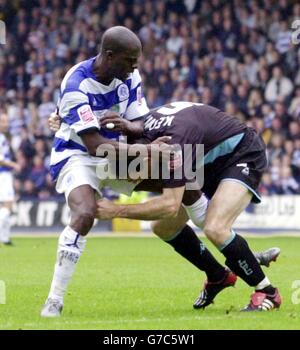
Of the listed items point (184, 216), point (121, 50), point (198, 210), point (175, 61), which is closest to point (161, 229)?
point (184, 216)

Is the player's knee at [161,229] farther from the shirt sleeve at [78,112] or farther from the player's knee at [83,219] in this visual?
the shirt sleeve at [78,112]

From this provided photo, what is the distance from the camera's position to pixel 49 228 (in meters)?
21.9

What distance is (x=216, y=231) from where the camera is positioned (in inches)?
331

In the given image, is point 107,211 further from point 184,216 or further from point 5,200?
point 5,200

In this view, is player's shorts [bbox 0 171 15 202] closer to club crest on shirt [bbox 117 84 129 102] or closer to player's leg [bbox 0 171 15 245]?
player's leg [bbox 0 171 15 245]

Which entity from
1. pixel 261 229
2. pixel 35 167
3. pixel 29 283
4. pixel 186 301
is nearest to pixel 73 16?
pixel 35 167

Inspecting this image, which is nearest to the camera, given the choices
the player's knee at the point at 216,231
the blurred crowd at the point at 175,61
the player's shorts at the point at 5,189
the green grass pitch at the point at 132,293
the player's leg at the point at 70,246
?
the green grass pitch at the point at 132,293

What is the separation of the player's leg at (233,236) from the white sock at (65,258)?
3.61ft

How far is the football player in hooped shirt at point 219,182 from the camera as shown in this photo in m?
8.21

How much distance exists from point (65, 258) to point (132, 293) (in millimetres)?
2082

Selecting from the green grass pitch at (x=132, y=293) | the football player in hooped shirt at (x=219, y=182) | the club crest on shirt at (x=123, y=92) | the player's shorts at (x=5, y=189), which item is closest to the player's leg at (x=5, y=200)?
the player's shorts at (x=5, y=189)

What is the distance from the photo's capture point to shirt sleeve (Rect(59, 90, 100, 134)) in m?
8.46

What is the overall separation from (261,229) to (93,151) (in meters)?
12.7

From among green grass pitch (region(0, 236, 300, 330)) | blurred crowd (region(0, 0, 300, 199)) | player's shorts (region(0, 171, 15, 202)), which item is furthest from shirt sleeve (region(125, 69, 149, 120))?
blurred crowd (region(0, 0, 300, 199))
